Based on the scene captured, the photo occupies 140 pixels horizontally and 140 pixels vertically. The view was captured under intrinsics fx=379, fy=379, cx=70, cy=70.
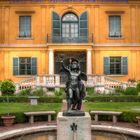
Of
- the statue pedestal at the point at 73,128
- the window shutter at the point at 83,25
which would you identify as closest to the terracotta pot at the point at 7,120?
the statue pedestal at the point at 73,128

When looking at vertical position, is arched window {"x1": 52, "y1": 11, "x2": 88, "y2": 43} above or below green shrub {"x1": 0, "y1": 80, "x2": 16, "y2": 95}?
above

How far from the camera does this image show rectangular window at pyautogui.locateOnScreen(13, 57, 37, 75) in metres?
34.0

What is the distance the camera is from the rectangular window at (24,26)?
34438mm

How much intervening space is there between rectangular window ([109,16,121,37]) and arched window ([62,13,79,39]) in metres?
3.11

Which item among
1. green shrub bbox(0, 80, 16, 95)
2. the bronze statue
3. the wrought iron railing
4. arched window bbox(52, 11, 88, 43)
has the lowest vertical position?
green shrub bbox(0, 80, 16, 95)

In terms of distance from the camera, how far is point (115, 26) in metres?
34.5

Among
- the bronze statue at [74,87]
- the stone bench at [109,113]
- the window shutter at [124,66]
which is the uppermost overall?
the window shutter at [124,66]

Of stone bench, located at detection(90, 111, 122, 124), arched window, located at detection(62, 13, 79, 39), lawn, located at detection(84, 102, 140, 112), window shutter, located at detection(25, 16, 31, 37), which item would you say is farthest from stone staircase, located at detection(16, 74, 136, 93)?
stone bench, located at detection(90, 111, 122, 124)

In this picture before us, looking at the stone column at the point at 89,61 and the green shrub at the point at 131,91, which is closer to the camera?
the green shrub at the point at 131,91

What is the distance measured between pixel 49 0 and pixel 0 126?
21.3 meters

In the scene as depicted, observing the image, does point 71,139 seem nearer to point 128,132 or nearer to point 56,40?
point 128,132

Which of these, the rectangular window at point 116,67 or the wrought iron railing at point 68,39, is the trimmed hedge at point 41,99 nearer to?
the wrought iron railing at point 68,39

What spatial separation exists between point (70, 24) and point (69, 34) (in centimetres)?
98

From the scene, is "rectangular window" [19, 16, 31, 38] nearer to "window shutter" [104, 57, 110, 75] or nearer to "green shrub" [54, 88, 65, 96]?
"window shutter" [104, 57, 110, 75]
